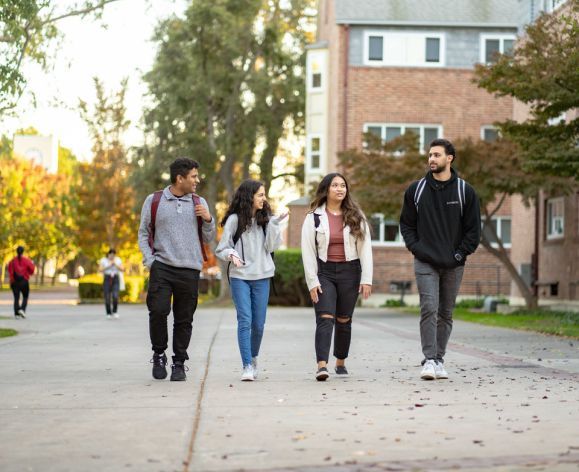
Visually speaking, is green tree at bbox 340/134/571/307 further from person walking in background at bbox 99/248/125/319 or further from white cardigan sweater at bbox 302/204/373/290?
white cardigan sweater at bbox 302/204/373/290

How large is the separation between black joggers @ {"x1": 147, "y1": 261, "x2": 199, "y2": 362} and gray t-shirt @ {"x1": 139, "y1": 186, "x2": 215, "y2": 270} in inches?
3.4

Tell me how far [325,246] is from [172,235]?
132cm

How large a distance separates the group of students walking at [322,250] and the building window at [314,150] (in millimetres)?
37068

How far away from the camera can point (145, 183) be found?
48.3 meters

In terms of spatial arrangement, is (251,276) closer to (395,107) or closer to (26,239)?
(395,107)

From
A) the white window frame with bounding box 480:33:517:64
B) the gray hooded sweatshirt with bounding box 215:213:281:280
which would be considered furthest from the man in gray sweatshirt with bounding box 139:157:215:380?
the white window frame with bounding box 480:33:517:64

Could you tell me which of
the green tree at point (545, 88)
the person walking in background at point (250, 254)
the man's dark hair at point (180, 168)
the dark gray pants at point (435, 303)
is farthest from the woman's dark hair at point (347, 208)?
the green tree at point (545, 88)

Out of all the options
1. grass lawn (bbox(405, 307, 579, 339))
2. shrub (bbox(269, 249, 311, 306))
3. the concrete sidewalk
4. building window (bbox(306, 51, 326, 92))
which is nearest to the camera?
the concrete sidewalk

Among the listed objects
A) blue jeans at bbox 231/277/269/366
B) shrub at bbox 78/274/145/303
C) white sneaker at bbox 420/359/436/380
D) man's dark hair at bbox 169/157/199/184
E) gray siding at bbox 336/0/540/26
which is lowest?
shrub at bbox 78/274/145/303

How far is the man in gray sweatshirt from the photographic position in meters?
10.9

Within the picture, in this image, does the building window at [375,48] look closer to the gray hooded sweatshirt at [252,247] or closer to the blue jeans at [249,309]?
the gray hooded sweatshirt at [252,247]

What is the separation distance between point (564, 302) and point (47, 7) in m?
15.4

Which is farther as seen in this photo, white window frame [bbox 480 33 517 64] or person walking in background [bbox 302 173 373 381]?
white window frame [bbox 480 33 517 64]

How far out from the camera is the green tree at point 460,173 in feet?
92.2
